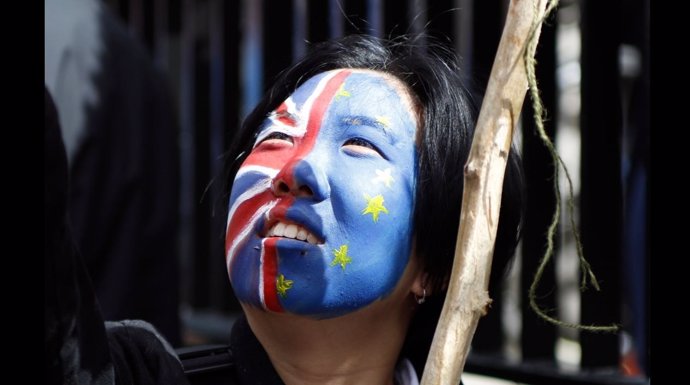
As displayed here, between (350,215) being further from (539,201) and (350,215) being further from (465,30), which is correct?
(465,30)

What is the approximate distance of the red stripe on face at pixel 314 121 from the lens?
63.9 inches

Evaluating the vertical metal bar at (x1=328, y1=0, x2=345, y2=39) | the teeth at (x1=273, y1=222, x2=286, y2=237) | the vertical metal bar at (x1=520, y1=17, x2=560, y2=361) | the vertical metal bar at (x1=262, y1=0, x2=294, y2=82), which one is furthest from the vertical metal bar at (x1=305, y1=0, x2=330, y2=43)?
the teeth at (x1=273, y1=222, x2=286, y2=237)

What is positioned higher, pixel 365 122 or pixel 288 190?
pixel 365 122

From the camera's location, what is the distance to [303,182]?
1604mm

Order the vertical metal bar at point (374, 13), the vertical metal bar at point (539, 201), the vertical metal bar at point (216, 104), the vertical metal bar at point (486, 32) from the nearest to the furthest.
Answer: the vertical metal bar at point (539, 201), the vertical metal bar at point (486, 32), the vertical metal bar at point (374, 13), the vertical metal bar at point (216, 104)

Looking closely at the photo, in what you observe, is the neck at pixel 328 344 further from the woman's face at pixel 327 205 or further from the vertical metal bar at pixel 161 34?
the vertical metal bar at pixel 161 34

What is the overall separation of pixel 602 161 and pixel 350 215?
3.88 ft

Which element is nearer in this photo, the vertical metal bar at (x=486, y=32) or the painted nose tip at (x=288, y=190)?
the painted nose tip at (x=288, y=190)

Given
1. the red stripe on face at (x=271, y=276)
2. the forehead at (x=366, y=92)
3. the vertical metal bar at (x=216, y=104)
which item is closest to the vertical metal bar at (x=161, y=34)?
the vertical metal bar at (x=216, y=104)

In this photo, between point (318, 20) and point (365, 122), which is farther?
point (318, 20)

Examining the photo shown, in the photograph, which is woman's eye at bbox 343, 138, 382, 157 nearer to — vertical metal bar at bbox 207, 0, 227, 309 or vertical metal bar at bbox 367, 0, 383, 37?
vertical metal bar at bbox 367, 0, 383, 37

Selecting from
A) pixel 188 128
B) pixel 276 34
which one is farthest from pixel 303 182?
pixel 188 128

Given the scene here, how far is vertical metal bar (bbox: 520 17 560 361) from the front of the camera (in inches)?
106

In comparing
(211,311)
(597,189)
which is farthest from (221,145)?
(597,189)
